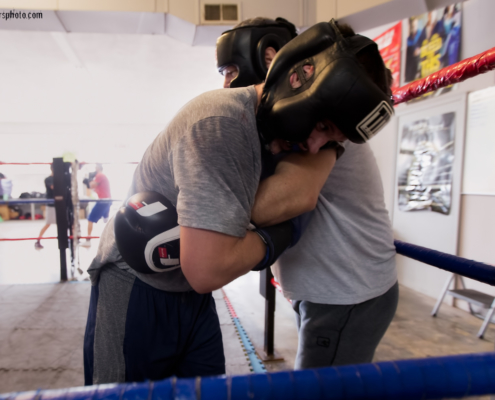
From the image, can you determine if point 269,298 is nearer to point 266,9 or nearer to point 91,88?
point 266,9

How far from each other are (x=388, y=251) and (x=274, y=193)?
546 mm

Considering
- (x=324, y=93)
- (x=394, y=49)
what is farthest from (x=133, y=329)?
(x=394, y=49)

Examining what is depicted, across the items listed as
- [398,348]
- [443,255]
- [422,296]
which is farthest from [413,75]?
[443,255]

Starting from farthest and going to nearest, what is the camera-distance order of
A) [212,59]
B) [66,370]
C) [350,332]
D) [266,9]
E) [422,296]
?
1. [212,59]
2. [422,296]
3. [266,9]
4. [66,370]
5. [350,332]

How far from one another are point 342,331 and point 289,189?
0.53 metres

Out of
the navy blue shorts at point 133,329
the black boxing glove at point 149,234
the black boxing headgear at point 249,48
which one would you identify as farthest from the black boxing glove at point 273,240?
the black boxing headgear at point 249,48

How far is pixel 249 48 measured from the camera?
1.17m

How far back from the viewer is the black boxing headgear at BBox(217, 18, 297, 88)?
46.4 inches

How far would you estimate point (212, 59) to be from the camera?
18.0ft

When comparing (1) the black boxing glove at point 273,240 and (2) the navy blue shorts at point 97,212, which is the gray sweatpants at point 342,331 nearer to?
(1) the black boxing glove at point 273,240

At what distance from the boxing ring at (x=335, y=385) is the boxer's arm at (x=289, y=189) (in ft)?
1.29

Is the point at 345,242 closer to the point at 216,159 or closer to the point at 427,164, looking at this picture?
the point at 216,159

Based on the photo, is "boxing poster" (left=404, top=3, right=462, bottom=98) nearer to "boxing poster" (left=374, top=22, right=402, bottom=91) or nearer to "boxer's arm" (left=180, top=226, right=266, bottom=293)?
"boxing poster" (left=374, top=22, right=402, bottom=91)

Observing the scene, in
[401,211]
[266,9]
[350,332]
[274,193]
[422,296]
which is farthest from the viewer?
[401,211]
